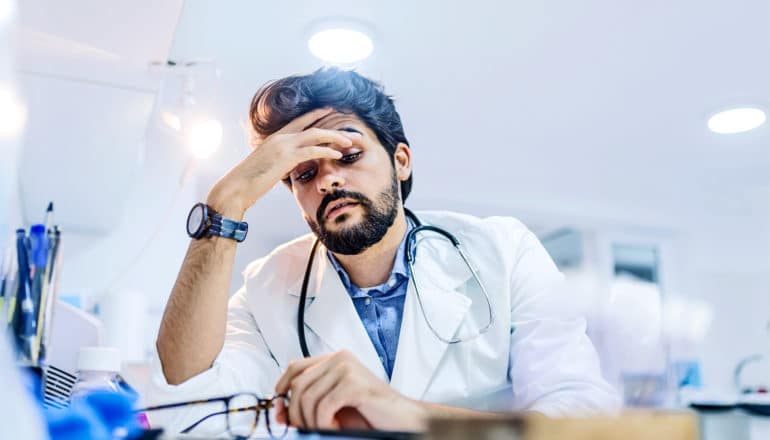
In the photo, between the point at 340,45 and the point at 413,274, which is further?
the point at 340,45

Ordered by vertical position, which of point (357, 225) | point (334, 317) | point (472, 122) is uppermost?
point (472, 122)

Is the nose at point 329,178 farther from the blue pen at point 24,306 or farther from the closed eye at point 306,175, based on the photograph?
the blue pen at point 24,306

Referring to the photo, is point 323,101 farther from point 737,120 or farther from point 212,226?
point 737,120

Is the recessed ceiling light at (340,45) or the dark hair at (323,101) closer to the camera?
the dark hair at (323,101)

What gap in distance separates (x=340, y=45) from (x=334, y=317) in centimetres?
48

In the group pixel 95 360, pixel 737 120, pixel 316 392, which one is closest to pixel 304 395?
pixel 316 392

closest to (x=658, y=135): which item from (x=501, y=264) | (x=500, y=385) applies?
(x=501, y=264)

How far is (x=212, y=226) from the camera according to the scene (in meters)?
0.71

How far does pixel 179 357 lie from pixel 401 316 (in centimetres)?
26

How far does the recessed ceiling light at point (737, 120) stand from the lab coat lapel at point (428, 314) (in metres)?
0.58

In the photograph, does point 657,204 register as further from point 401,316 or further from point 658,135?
point 401,316

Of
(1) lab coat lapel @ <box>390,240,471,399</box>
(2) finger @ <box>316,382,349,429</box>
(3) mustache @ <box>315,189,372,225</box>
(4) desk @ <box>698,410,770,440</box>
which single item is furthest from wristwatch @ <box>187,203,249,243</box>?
(4) desk @ <box>698,410,770,440</box>

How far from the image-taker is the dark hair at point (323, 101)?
0.75m

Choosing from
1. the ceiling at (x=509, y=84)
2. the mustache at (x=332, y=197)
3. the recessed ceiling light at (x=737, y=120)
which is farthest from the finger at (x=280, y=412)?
the recessed ceiling light at (x=737, y=120)
